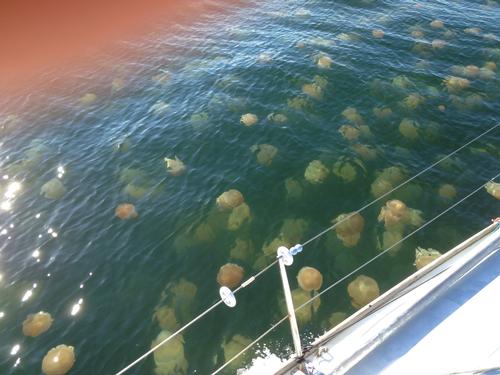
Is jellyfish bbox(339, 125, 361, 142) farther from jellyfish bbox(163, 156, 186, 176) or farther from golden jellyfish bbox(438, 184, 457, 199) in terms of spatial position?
jellyfish bbox(163, 156, 186, 176)

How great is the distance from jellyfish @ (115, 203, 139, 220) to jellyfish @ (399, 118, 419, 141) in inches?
643

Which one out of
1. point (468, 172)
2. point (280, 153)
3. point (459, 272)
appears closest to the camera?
point (459, 272)

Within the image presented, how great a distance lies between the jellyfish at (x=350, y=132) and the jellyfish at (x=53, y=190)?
54.9ft

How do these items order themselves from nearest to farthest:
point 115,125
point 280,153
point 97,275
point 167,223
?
point 97,275, point 167,223, point 280,153, point 115,125

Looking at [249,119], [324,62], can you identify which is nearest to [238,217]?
[249,119]

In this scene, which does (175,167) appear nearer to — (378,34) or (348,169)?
(348,169)

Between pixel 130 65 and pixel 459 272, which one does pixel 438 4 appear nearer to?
pixel 130 65

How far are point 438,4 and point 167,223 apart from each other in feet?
119

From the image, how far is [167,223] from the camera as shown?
19.7 m

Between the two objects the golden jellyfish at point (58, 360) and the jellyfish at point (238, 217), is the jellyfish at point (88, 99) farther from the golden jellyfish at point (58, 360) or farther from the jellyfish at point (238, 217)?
the golden jellyfish at point (58, 360)

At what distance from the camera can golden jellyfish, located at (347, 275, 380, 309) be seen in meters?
15.4

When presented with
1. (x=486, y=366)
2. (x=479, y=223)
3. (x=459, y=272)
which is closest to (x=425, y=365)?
(x=486, y=366)

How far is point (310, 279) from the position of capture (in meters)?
16.2

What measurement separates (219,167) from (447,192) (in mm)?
12332
